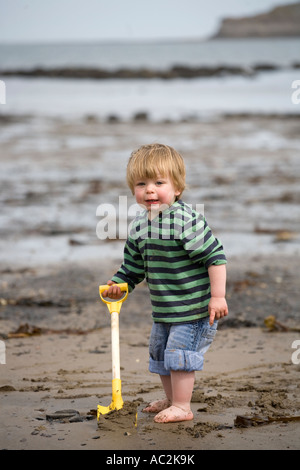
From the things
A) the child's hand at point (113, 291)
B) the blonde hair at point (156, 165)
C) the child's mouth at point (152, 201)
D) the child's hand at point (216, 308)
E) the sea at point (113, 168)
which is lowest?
the child's hand at point (216, 308)

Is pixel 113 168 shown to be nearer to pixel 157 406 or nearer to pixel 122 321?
pixel 122 321

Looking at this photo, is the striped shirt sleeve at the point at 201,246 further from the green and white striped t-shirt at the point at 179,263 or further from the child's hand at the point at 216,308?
the child's hand at the point at 216,308

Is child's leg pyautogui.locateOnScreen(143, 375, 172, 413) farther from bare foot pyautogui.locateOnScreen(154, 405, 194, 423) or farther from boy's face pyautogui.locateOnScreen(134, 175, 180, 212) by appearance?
boy's face pyautogui.locateOnScreen(134, 175, 180, 212)

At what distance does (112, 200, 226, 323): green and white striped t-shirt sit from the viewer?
10.9 ft

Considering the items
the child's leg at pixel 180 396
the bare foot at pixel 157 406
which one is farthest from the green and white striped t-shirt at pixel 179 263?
the bare foot at pixel 157 406

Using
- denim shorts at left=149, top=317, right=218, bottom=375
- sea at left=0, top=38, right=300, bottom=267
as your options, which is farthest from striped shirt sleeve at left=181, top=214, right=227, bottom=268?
Result: sea at left=0, top=38, right=300, bottom=267

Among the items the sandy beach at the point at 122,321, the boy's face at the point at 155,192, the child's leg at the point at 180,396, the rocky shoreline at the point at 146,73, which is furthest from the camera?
the rocky shoreline at the point at 146,73

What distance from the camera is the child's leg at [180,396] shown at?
3.28 metres

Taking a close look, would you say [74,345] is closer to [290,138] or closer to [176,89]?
[290,138]

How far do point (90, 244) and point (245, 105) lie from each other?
20802mm

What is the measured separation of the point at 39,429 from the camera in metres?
3.15

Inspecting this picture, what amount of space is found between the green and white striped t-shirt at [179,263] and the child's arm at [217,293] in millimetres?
43

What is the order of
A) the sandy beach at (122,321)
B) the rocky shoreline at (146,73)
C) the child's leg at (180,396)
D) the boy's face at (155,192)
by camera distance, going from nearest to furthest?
the sandy beach at (122,321) → the child's leg at (180,396) → the boy's face at (155,192) → the rocky shoreline at (146,73)

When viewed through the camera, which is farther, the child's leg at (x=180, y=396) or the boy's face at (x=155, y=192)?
the boy's face at (x=155, y=192)
